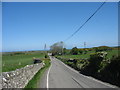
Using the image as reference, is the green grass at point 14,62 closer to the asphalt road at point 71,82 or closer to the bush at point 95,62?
the asphalt road at point 71,82

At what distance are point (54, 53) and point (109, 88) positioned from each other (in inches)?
5633

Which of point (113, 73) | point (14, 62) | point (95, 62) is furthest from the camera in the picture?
point (14, 62)

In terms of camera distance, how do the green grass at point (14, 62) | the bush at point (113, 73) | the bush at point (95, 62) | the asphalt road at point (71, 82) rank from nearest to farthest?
the asphalt road at point (71, 82), the bush at point (113, 73), the green grass at point (14, 62), the bush at point (95, 62)

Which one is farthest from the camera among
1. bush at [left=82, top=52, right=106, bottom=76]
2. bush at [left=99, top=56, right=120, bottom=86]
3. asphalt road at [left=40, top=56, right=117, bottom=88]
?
bush at [left=82, top=52, right=106, bottom=76]

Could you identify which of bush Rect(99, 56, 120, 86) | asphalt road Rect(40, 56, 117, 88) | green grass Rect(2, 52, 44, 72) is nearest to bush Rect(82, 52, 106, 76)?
asphalt road Rect(40, 56, 117, 88)

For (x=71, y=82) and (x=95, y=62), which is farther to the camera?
(x=95, y=62)

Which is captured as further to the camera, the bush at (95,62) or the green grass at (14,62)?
the bush at (95,62)

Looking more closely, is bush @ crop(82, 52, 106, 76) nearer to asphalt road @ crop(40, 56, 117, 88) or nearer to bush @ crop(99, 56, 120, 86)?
asphalt road @ crop(40, 56, 117, 88)

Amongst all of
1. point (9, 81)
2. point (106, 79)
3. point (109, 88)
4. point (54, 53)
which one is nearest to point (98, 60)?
point (106, 79)

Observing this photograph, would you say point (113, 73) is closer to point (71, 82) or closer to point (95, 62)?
point (71, 82)

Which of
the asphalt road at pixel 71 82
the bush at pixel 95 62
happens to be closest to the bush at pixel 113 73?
the asphalt road at pixel 71 82

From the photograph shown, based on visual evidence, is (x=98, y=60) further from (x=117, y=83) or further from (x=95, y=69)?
(x=117, y=83)

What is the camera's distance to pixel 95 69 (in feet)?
64.4

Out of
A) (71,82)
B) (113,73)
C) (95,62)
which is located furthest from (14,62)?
(113,73)
